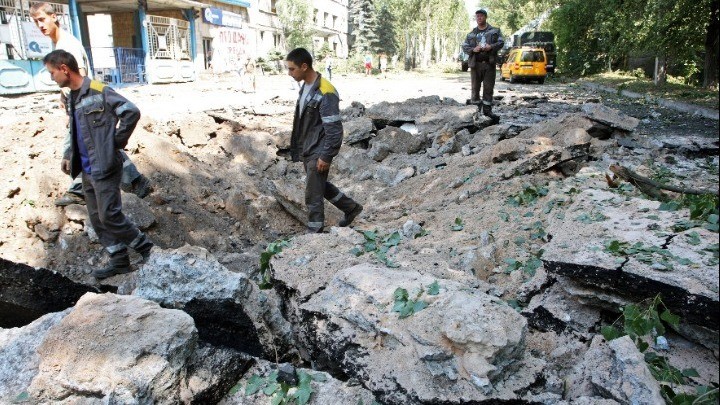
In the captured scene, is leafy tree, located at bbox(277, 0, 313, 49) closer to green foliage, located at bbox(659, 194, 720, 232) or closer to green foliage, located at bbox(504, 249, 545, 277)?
green foliage, located at bbox(504, 249, 545, 277)

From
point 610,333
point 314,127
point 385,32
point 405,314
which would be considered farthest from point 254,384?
point 385,32

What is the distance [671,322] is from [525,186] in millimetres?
2904

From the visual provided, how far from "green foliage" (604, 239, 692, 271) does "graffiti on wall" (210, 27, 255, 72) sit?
25588mm

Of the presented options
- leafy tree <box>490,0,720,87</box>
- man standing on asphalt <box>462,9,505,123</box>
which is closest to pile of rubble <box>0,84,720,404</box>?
man standing on asphalt <box>462,9,505,123</box>

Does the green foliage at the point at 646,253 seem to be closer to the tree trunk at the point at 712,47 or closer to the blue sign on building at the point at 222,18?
the tree trunk at the point at 712,47

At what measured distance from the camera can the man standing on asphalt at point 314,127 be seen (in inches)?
178

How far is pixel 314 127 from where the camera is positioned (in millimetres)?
4715

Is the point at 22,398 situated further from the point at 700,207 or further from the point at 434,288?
the point at 700,207

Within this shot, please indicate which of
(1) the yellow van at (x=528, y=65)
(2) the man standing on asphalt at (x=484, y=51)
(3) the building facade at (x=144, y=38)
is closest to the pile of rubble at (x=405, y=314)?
(2) the man standing on asphalt at (x=484, y=51)

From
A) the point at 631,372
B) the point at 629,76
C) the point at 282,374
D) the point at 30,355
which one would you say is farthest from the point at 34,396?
the point at 629,76

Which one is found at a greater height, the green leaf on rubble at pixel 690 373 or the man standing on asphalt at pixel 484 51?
the man standing on asphalt at pixel 484 51

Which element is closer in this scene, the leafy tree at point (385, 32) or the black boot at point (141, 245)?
the black boot at point (141, 245)

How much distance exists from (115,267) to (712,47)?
1615 cm

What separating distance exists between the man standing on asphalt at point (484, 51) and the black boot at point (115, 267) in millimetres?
6845
